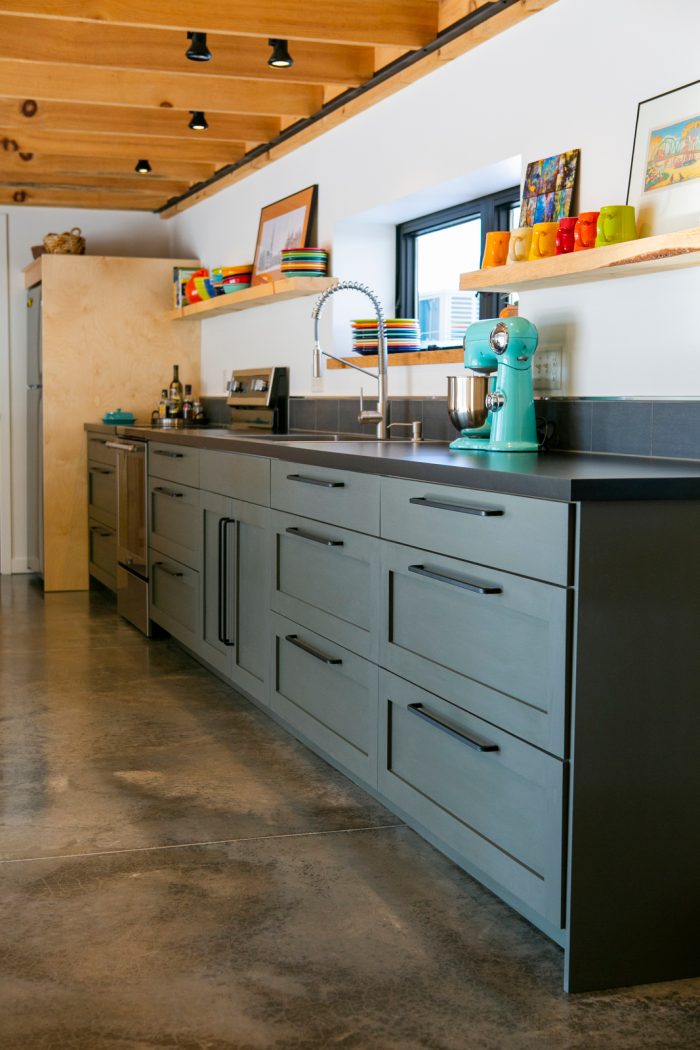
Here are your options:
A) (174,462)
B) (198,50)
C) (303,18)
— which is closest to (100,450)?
(174,462)

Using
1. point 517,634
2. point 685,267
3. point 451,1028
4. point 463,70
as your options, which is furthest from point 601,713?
point 463,70

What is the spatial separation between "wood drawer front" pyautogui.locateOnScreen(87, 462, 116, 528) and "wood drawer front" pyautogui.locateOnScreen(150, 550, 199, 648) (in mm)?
826

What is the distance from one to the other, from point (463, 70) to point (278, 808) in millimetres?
2231

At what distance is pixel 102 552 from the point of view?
19.5ft

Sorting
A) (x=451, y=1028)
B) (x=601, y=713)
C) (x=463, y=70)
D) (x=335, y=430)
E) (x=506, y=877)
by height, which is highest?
(x=463, y=70)

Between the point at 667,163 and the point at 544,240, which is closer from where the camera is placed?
the point at 667,163

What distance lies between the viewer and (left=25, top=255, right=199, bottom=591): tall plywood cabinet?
6.21 meters

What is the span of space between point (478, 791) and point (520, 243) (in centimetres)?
142

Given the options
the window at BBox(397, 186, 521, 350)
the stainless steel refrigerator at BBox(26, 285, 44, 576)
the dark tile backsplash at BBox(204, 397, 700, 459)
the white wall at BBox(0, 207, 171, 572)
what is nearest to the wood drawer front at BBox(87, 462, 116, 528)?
the stainless steel refrigerator at BBox(26, 285, 44, 576)

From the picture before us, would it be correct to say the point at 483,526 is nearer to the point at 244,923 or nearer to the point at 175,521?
the point at 244,923

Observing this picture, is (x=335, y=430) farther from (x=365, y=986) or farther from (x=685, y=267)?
(x=365, y=986)

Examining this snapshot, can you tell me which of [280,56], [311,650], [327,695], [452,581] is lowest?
[327,695]

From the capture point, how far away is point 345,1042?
1790 millimetres

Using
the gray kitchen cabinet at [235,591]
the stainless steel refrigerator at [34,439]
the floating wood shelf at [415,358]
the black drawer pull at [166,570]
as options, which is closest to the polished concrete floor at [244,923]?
the gray kitchen cabinet at [235,591]
